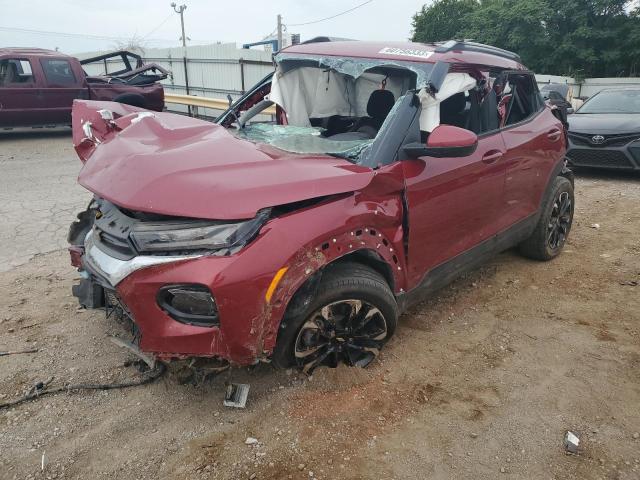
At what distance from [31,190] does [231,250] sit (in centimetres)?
596

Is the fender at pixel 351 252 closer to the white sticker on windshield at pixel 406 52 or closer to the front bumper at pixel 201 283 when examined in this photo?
the front bumper at pixel 201 283

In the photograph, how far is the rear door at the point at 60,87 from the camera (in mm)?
10984

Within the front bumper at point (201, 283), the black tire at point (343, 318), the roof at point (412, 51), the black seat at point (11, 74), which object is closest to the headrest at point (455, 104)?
the roof at point (412, 51)

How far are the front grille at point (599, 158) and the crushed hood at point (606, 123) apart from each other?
1.03ft

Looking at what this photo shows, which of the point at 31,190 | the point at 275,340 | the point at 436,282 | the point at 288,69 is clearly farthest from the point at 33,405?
the point at 31,190

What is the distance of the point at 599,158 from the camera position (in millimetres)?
7934

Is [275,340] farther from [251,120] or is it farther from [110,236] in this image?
[251,120]

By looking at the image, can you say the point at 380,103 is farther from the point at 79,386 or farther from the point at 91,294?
the point at 79,386

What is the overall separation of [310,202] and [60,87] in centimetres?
1101

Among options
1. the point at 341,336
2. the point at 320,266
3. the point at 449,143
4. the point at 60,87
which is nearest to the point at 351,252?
the point at 320,266

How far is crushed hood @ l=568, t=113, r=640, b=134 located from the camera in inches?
302

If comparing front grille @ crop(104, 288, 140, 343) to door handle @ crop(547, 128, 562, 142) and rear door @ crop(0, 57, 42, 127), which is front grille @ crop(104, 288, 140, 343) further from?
rear door @ crop(0, 57, 42, 127)

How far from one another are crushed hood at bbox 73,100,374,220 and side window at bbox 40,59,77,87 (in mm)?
9871

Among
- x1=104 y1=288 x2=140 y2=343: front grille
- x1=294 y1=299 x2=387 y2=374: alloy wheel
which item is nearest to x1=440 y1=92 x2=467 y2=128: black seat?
x1=294 y1=299 x2=387 y2=374: alloy wheel
